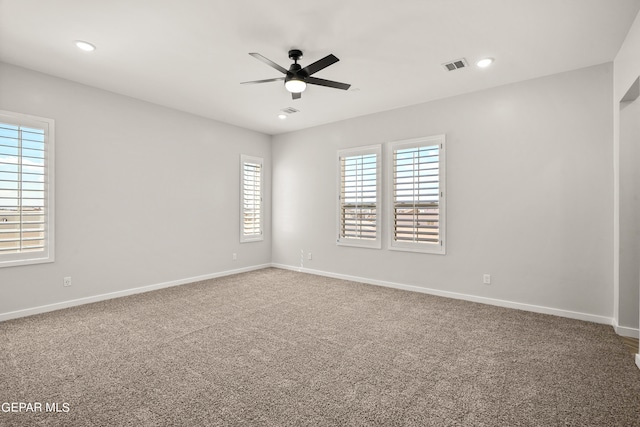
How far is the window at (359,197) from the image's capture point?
17.1 feet

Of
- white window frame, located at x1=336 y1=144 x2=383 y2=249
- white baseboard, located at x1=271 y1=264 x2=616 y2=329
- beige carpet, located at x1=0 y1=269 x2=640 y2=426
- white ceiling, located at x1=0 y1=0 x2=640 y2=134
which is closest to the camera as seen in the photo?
beige carpet, located at x1=0 y1=269 x2=640 y2=426

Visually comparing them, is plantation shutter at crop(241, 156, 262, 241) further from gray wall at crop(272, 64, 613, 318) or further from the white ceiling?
gray wall at crop(272, 64, 613, 318)

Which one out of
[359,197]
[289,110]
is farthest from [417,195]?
[289,110]

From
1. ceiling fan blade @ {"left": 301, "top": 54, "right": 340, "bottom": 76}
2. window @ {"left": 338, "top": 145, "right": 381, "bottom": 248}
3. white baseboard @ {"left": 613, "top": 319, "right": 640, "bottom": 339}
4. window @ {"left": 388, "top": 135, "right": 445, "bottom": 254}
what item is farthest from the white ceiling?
white baseboard @ {"left": 613, "top": 319, "right": 640, "bottom": 339}

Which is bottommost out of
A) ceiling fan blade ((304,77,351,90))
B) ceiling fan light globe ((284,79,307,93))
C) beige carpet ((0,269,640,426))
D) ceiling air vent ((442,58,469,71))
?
beige carpet ((0,269,640,426))

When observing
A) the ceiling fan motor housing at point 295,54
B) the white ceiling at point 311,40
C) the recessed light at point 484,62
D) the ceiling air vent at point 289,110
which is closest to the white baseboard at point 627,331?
the white ceiling at point 311,40

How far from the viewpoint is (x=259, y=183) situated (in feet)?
21.2

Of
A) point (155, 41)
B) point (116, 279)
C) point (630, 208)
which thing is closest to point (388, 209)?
point (630, 208)

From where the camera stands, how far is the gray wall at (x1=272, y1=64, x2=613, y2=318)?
3.47 m

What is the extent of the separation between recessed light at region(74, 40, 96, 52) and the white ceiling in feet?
0.28

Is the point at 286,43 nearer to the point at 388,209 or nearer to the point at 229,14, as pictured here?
the point at 229,14

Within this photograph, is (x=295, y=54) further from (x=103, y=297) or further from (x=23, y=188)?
(x=103, y=297)

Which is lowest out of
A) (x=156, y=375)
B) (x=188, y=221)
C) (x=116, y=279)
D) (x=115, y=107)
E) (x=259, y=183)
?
(x=156, y=375)

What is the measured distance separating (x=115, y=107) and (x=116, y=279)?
237cm
